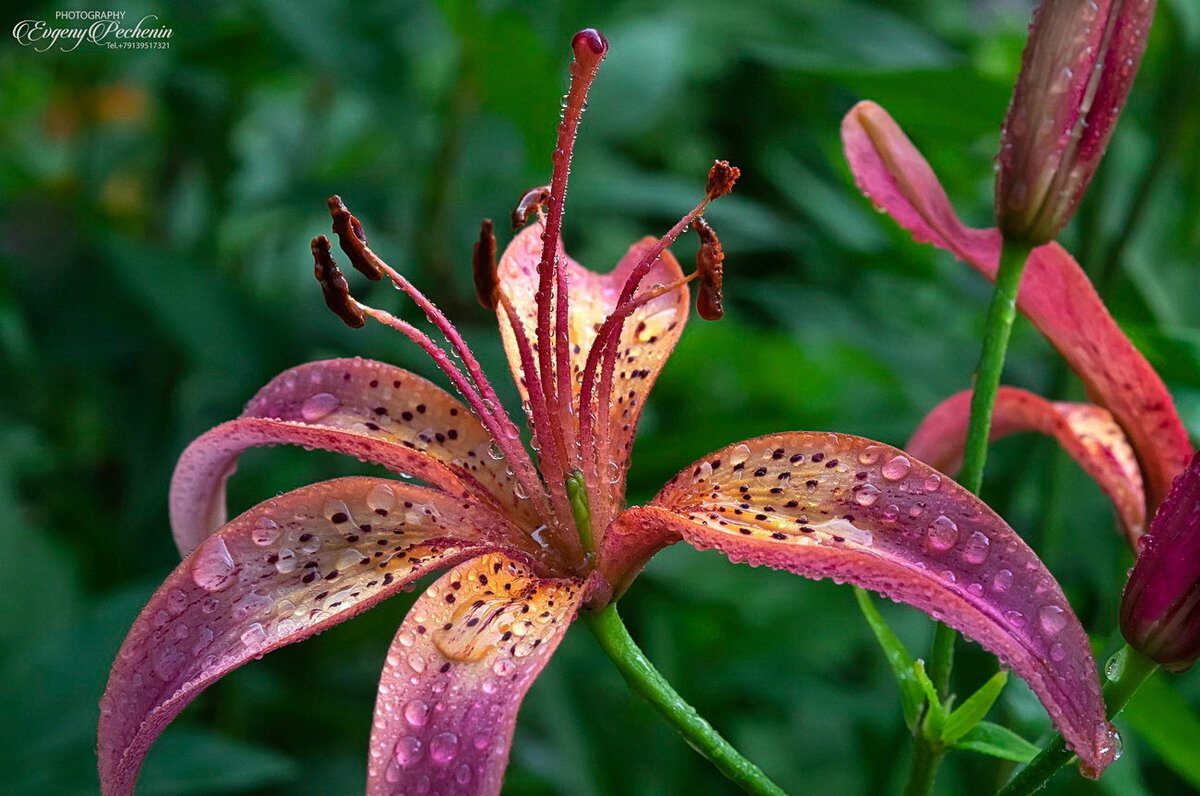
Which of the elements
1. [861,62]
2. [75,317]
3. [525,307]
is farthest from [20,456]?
[861,62]

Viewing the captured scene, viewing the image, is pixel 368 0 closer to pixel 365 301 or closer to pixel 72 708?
pixel 365 301

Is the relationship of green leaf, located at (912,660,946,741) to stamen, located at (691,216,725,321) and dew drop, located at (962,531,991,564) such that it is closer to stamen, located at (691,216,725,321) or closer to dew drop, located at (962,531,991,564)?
dew drop, located at (962,531,991,564)

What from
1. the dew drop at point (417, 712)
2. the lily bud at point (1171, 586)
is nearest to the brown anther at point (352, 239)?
the dew drop at point (417, 712)

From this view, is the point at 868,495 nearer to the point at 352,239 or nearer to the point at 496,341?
the point at 352,239

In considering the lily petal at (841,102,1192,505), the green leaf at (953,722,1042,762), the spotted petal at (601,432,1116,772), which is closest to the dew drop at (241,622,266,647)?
the spotted petal at (601,432,1116,772)

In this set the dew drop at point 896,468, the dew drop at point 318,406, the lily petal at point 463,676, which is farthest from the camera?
the dew drop at point 318,406

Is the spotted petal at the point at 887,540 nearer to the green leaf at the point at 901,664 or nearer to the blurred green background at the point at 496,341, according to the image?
the green leaf at the point at 901,664
